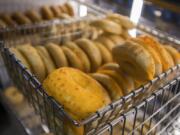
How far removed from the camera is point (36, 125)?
0.50 meters

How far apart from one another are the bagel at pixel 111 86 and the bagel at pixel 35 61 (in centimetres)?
13

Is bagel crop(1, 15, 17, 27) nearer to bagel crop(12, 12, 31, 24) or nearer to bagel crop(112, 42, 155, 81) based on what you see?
bagel crop(12, 12, 31, 24)

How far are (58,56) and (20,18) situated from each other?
499 millimetres

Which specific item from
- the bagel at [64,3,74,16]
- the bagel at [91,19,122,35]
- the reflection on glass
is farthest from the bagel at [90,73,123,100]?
the bagel at [64,3,74,16]

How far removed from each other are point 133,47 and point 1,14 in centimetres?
74

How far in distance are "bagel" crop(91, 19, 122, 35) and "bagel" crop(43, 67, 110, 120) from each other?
0.23 meters

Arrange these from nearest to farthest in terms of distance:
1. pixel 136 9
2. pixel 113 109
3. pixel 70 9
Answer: pixel 113 109, pixel 136 9, pixel 70 9

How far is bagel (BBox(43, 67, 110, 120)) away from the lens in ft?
0.96

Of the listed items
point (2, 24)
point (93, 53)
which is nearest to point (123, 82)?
point (93, 53)

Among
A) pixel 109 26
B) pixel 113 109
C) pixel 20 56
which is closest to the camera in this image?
pixel 113 109

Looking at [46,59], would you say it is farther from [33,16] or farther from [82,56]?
[33,16]

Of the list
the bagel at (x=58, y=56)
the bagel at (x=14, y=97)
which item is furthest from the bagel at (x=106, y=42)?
the bagel at (x=14, y=97)

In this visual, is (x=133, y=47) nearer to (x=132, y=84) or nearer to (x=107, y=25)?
(x=132, y=84)

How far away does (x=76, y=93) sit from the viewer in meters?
0.30
